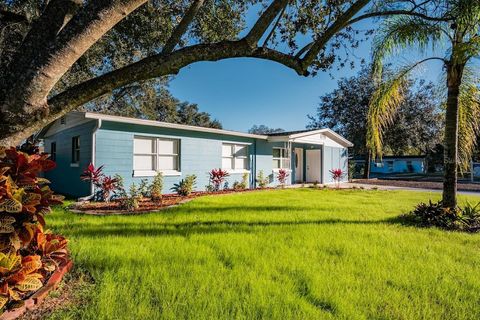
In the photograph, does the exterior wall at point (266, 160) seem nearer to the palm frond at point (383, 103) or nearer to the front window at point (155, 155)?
the front window at point (155, 155)

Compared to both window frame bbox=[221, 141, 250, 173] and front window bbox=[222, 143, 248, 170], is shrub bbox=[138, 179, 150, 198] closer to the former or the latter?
window frame bbox=[221, 141, 250, 173]

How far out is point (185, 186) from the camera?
11266mm

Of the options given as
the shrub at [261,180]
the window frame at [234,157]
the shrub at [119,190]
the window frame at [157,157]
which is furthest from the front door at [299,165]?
the shrub at [119,190]

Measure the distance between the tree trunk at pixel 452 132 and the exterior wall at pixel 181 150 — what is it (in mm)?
8782

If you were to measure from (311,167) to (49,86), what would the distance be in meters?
18.7

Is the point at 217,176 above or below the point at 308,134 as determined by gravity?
below

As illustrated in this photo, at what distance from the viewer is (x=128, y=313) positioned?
2486mm

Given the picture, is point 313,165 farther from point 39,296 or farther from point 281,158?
point 39,296

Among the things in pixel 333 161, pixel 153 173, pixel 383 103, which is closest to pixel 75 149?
pixel 153 173

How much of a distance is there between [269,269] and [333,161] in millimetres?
17326

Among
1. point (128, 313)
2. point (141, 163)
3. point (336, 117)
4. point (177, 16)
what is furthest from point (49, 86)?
point (336, 117)

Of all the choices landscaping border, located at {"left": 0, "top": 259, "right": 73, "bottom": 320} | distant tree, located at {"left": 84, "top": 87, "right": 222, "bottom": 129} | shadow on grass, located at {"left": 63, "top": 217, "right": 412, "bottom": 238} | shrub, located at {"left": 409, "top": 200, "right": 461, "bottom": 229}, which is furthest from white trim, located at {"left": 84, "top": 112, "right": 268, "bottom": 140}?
distant tree, located at {"left": 84, "top": 87, "right": 222, "bottom": 129}

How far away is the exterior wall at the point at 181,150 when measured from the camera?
31.9 feet

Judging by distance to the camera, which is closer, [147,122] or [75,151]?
[147,122]
